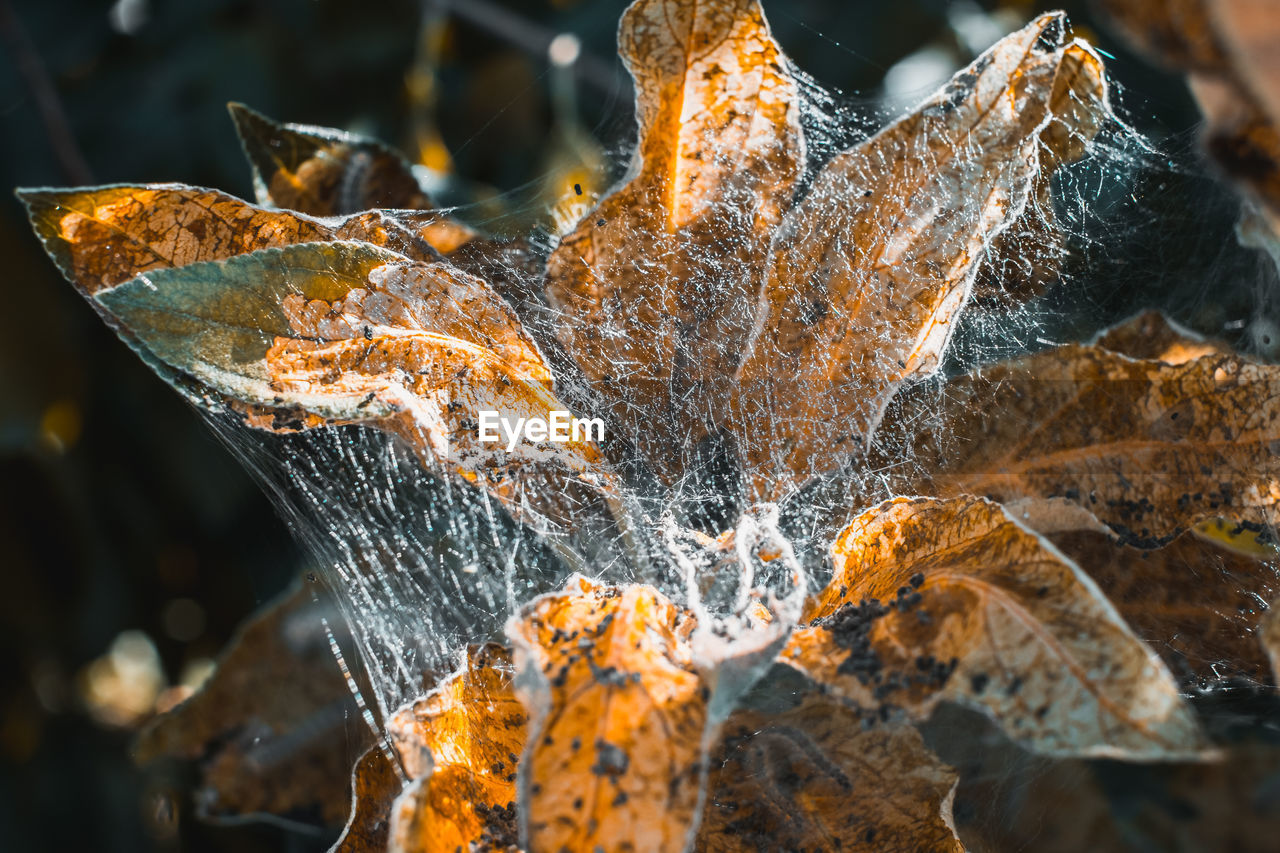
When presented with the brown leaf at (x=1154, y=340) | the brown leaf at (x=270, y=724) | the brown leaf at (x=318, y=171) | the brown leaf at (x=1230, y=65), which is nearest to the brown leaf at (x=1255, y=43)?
the brown leaf at (x=1230, y=65)

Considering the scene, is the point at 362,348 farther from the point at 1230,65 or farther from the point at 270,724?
the point at 270,724

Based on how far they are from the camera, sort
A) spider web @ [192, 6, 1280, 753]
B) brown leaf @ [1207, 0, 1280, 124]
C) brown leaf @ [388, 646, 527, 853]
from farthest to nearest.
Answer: spider web @ [192, 6, 1280, 753] < brown leaf @ [388, 646, 527, 853] < brown leaf @ [1207, 0, 1280, 124]

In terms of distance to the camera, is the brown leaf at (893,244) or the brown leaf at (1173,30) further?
the brown leaf at (893,244)

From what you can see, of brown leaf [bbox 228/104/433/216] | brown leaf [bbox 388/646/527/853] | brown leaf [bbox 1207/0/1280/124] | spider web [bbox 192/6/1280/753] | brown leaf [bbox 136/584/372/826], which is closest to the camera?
brown leaf [bbox 1207/0/1280/124]

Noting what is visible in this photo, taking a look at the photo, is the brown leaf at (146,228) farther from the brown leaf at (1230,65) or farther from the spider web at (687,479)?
the brown leaf at (1230,65)

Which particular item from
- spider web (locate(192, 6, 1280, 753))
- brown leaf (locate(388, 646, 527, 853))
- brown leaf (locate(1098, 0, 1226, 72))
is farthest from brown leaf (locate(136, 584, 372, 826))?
brown leaf (locate(1098, 0, 1226, 72))

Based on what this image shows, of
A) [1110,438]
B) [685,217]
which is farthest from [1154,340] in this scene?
[685,217]

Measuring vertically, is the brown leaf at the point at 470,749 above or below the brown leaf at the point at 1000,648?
below

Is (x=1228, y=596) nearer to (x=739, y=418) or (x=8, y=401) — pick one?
(x=739, y=418)

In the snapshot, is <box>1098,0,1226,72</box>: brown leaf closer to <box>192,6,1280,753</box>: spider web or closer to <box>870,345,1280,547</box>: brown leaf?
<box>192,6,1280,753</box>: spider web

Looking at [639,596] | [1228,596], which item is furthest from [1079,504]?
[639,596]
